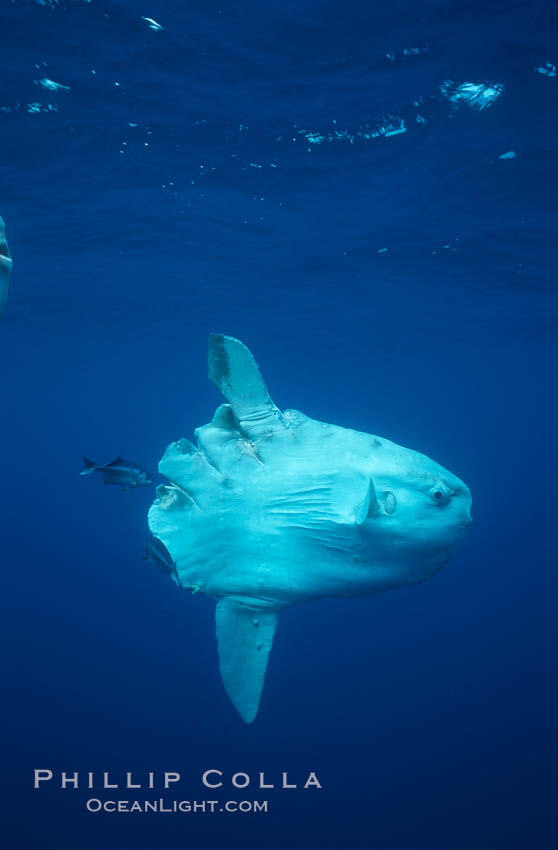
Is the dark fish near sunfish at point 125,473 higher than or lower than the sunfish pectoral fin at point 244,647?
higher

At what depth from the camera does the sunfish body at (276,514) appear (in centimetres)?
321

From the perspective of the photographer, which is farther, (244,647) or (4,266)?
(244,647)

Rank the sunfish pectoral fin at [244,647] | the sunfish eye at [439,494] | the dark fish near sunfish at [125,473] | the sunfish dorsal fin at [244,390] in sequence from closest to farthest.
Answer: the sunfish eye at [439,494]
the sunfish dorsal fin at [244,390]
the sunfish pectoral fin at [244,647]
the dark fish near sunfish at [125,473]

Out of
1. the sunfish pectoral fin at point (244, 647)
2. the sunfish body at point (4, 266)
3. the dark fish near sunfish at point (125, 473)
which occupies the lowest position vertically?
the sunfish pectoral fin at point (244, 647)

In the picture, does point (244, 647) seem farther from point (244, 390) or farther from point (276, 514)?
point (244, 390)

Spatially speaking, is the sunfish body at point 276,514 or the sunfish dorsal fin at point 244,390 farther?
the sunfish dorsal fin at point 244,390

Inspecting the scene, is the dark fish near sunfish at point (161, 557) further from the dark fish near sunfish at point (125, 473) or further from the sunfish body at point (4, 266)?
the dark fish near sunfish at point (125, 473)

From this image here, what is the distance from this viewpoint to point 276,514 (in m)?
3.42

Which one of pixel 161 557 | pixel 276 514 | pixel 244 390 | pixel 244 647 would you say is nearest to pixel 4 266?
→ pixel 244 390

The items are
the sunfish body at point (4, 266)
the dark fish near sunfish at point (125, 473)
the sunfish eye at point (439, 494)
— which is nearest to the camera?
the sunfish body at point (4, 266)

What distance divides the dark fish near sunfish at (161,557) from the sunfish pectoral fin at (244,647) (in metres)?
0.40

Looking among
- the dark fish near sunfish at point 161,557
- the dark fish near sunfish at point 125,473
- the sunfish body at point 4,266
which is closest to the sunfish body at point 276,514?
the dark fish near sunfish at point 161,557

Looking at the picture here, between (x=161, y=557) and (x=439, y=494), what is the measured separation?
6.45 ft

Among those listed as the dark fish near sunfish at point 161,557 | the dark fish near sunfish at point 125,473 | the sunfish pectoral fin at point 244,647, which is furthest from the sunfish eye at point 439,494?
the dark fish near sunfish at point 125,473
